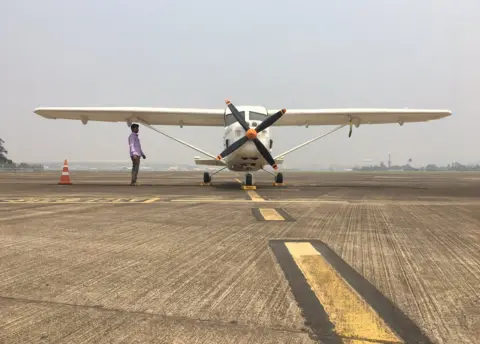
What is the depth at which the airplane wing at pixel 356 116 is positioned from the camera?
17016mm

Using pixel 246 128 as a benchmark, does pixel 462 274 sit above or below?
below

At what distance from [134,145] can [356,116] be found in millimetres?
10739

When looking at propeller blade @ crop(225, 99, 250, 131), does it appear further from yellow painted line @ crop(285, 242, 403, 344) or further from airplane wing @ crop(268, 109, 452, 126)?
yellow painted line @ crop(285, 242, 403, 344)

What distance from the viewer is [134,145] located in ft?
50.7

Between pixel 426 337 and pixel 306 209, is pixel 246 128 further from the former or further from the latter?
pixel 426 337

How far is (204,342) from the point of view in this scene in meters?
1.90

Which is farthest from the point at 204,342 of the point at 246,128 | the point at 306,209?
the point at 246,128

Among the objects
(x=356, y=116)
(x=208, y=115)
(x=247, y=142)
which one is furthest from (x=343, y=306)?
(x=356, y=116)

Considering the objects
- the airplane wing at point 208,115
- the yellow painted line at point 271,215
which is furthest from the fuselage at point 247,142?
the yellow painted line at point 271,215

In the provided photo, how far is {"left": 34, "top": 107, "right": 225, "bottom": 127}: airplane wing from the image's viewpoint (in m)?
16.5

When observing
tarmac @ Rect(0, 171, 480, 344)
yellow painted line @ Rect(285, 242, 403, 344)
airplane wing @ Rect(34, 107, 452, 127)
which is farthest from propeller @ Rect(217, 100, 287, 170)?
yellow painted line @ Rect(285, 242, 403, 344)

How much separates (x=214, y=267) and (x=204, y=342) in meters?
1.42

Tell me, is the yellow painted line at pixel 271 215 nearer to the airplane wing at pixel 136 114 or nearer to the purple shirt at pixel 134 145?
the purple shirt at pixel 134 145

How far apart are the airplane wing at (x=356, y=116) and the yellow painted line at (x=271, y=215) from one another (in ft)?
35.8
